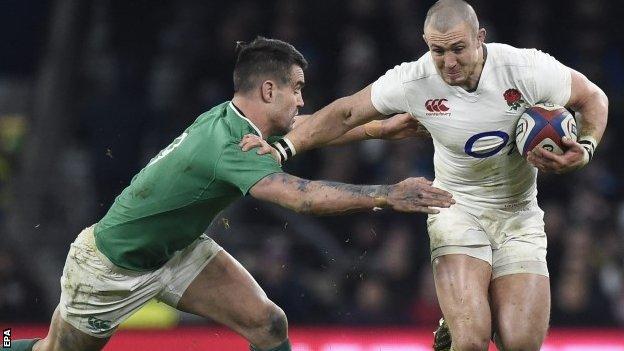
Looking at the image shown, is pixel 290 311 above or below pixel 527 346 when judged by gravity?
below

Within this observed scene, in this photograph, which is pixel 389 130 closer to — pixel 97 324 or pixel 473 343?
pixel 473 343

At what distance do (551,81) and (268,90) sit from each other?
150 cm

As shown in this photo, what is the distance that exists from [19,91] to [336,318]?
4.44 metres

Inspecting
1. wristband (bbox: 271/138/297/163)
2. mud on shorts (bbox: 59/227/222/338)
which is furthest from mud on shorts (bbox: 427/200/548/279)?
mud on shorts (bbox: 59/227/222/338)

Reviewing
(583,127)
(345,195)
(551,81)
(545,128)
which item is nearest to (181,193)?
(345,195)

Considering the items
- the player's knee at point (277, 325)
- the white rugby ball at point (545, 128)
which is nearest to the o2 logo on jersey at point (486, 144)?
the white rugby ball at point (545, 128)

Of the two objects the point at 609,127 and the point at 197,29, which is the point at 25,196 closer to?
the point at 197,29

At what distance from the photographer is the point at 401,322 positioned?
386 inches

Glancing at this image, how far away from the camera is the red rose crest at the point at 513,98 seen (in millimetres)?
6180

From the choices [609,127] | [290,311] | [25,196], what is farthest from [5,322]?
[609,127]

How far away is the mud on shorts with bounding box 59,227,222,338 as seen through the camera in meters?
6.38

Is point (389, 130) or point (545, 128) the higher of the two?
point (545, 128)

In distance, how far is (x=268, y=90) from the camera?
20.3ft

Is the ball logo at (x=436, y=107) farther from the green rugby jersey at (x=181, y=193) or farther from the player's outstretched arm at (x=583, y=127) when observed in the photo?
the green rugby jersey at (x=181, y=193)
